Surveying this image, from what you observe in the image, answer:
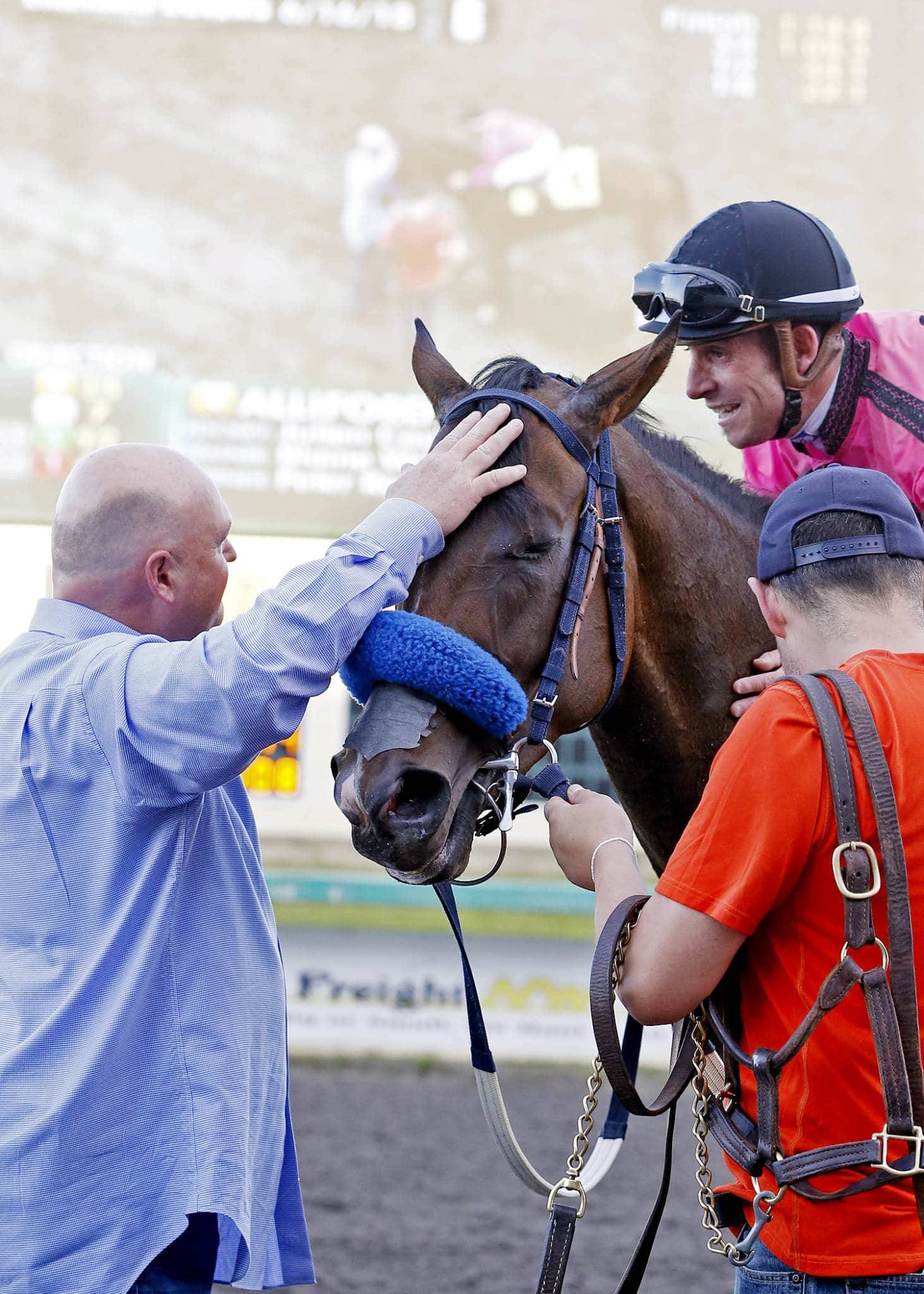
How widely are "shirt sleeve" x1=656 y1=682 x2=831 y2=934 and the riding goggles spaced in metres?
1.00

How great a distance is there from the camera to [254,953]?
189cm

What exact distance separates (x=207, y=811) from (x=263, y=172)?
802cm

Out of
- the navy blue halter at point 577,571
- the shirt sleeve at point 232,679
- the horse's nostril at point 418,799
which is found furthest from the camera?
the navy blue halter at point 577,571

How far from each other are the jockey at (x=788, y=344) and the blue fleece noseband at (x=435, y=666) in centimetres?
68

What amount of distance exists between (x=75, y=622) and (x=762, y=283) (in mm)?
1358

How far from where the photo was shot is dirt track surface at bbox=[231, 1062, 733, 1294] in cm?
497

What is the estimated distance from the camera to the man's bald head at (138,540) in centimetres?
190

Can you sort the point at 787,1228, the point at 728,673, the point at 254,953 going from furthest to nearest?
the point at 728,673, the point at 254,953, the point at 787,1228

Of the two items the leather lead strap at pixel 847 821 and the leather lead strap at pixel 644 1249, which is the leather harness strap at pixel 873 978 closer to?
the leather lead strap at pixel 847 821

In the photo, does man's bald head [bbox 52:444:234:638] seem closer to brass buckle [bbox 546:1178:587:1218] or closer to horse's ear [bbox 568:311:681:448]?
horse's ear [bbox 568:311:681:448]

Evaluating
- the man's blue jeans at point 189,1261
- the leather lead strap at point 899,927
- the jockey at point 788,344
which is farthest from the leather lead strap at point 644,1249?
the jockey at point 788,344

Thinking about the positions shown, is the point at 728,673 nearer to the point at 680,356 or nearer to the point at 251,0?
the point at 680,356

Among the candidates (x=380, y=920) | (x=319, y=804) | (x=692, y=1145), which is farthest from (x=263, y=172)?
(x=692, y=1145)

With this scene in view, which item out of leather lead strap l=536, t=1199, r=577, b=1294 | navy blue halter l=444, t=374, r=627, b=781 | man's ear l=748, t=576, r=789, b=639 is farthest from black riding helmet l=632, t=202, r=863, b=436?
leather lead strap l=536, t=1199, r=577, b=1294
